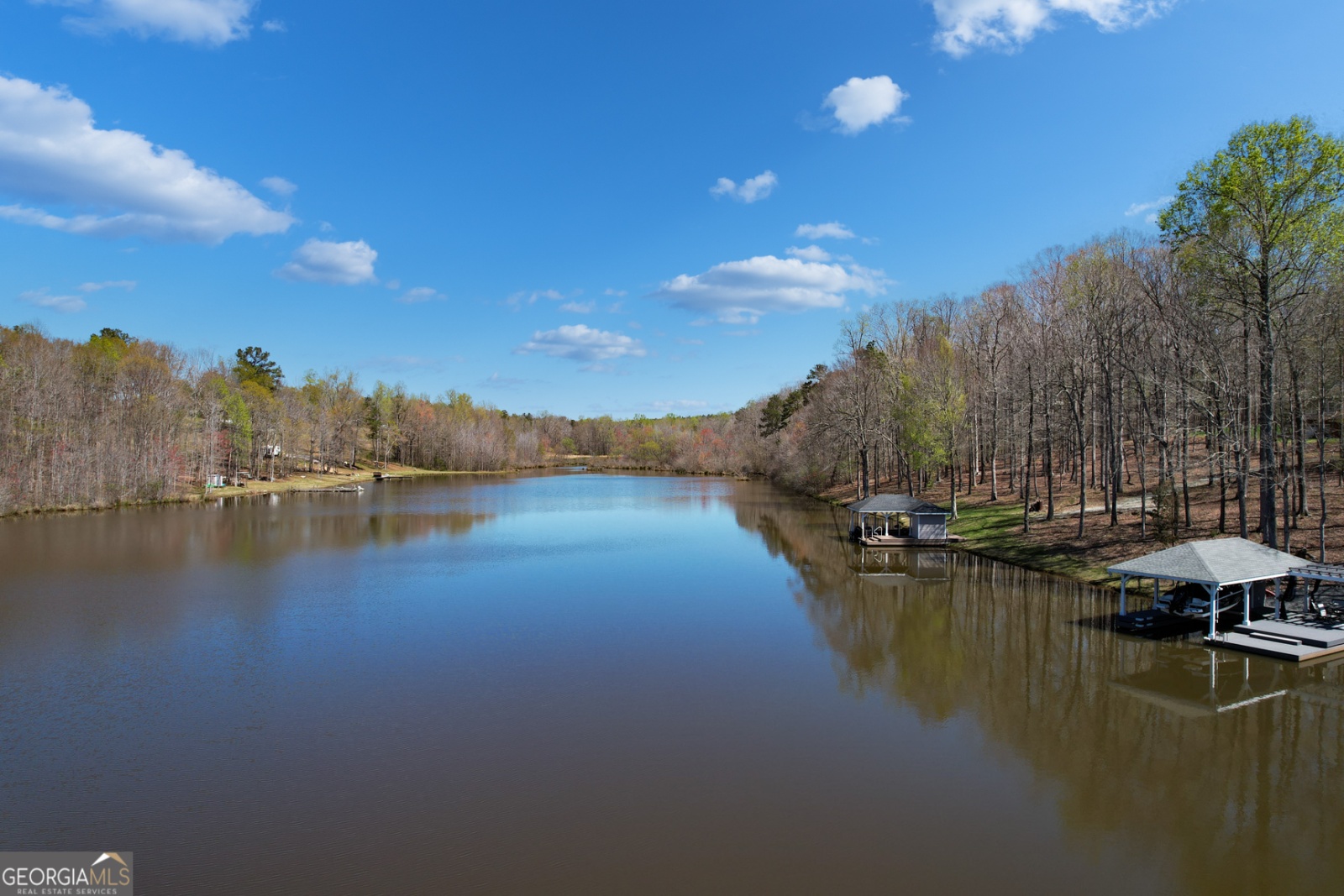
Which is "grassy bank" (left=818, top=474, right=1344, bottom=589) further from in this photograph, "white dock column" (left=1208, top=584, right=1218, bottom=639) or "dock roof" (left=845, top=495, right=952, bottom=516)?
"white dock column" (left=1208, top=584, right=1218, bottom=639)

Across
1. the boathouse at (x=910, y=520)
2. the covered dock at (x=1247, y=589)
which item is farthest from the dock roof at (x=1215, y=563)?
the boathouse at (x=910, y=520)

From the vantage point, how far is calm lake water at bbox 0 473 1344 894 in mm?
8180

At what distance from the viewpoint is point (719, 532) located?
129 ft

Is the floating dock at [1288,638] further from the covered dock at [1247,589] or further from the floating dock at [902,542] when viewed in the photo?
the floating dock at [902,542]

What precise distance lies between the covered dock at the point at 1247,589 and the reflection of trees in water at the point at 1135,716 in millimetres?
699

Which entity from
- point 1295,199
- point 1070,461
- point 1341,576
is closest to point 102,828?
point 1341,576

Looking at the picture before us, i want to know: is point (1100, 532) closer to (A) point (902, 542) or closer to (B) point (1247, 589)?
(A) point (902, 542)

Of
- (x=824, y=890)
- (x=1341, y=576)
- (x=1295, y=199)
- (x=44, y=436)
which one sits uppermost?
(x=1295, y=199)

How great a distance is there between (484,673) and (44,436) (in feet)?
160

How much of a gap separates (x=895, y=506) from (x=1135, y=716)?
21.0 meters

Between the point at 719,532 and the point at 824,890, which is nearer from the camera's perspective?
the point at 824,890

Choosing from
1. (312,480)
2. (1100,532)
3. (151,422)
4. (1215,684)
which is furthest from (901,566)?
(312,480)

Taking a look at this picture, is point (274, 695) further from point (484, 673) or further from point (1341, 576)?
point (1341, 576)

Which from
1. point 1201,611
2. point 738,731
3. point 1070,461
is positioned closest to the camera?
point 738,731
